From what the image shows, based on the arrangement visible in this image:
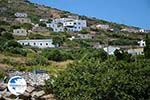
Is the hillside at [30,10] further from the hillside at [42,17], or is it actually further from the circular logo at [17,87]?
the circular logo at [17,87]

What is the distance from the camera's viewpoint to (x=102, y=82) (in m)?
17.5

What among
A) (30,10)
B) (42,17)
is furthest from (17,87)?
(30,10)

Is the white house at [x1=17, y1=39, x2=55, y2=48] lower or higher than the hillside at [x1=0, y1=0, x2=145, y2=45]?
lower

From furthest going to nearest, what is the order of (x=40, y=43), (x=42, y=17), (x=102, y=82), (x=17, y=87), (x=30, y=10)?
(x=30, y=10), (x=42, y=17), (x=40, y=43), (x=102, y=82), (x=17, y=87)

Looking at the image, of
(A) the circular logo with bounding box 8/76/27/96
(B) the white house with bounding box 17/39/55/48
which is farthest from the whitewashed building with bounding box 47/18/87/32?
(A) the circular logo with bounding box 8/76/27/96

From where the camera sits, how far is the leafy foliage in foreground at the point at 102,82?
1736 cm

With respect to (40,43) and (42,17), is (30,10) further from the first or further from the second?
(40,43)

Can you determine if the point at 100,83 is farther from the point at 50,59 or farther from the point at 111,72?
the point at 50,59

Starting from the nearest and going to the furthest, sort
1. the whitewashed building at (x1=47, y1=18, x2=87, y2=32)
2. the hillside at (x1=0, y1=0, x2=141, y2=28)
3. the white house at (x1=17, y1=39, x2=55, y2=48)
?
1. the white house at (x1=17, y1=39, x2=55, y2=48)
2. the whitewashed building at (x1=47, y1=18, x2=87, y2=32)
3. the hillside at (x1=0, y1=0, x2=141, y2=28)

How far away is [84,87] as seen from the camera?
57.2 feet

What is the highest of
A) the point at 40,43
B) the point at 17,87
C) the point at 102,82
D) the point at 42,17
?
the point at 42,17

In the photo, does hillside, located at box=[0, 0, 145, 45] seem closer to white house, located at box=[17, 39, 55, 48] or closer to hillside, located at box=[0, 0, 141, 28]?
hillside, located at box=[0, 0, 141, 28]

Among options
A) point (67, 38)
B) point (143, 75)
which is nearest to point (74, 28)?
point (67, 38)

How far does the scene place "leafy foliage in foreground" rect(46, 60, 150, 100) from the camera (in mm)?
17359
